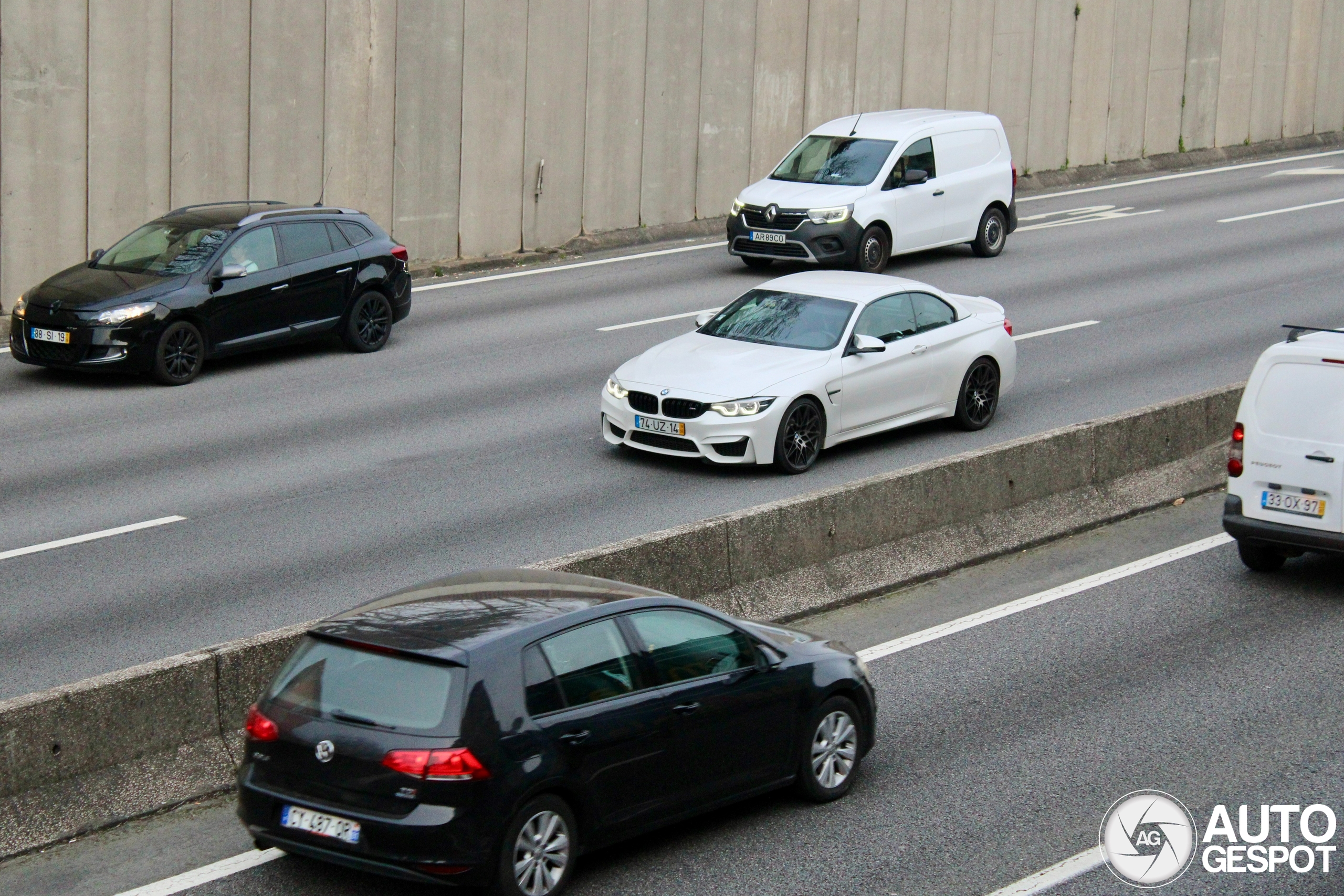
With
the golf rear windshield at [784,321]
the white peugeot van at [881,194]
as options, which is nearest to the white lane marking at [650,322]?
the white peugeot van at [881,194]

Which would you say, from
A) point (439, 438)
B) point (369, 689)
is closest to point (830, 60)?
point (439, 438)

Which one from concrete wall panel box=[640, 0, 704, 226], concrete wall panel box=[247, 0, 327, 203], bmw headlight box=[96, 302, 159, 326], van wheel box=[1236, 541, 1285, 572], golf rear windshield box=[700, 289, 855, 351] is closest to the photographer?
van wheel box=[1236, 541, 1285, 572]

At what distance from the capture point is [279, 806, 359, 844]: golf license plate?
6602 millimetres

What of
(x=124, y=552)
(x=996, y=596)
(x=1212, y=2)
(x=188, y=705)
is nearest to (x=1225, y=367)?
(x=996, y=596)

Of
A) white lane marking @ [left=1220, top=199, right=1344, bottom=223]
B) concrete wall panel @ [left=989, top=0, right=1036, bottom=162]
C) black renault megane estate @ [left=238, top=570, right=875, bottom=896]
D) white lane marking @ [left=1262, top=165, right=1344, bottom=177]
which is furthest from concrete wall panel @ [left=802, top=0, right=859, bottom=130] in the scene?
black renault megane estate @ [left=238, top=570, right=875, bottom=896]

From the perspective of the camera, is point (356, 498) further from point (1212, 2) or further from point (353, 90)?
point (1212, 2)

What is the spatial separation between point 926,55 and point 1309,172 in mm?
9409

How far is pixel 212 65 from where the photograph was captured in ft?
69.6

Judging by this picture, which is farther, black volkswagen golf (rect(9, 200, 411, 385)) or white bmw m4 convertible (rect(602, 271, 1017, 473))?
black volkswagen golf (rect(9, 200, 411, 385))

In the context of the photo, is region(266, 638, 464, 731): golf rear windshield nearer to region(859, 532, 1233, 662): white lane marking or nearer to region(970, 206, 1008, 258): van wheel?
region(859, 532, 1233, 662): white lane marking

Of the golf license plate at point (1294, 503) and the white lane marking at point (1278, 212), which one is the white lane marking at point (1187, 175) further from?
the golf license plate at point (1294, 503)

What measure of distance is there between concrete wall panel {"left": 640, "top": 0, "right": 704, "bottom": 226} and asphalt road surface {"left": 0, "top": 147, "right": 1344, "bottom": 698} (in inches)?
86.4

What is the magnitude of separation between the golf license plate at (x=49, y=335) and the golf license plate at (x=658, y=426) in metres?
6.34

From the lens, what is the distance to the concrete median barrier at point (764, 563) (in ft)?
24.7
